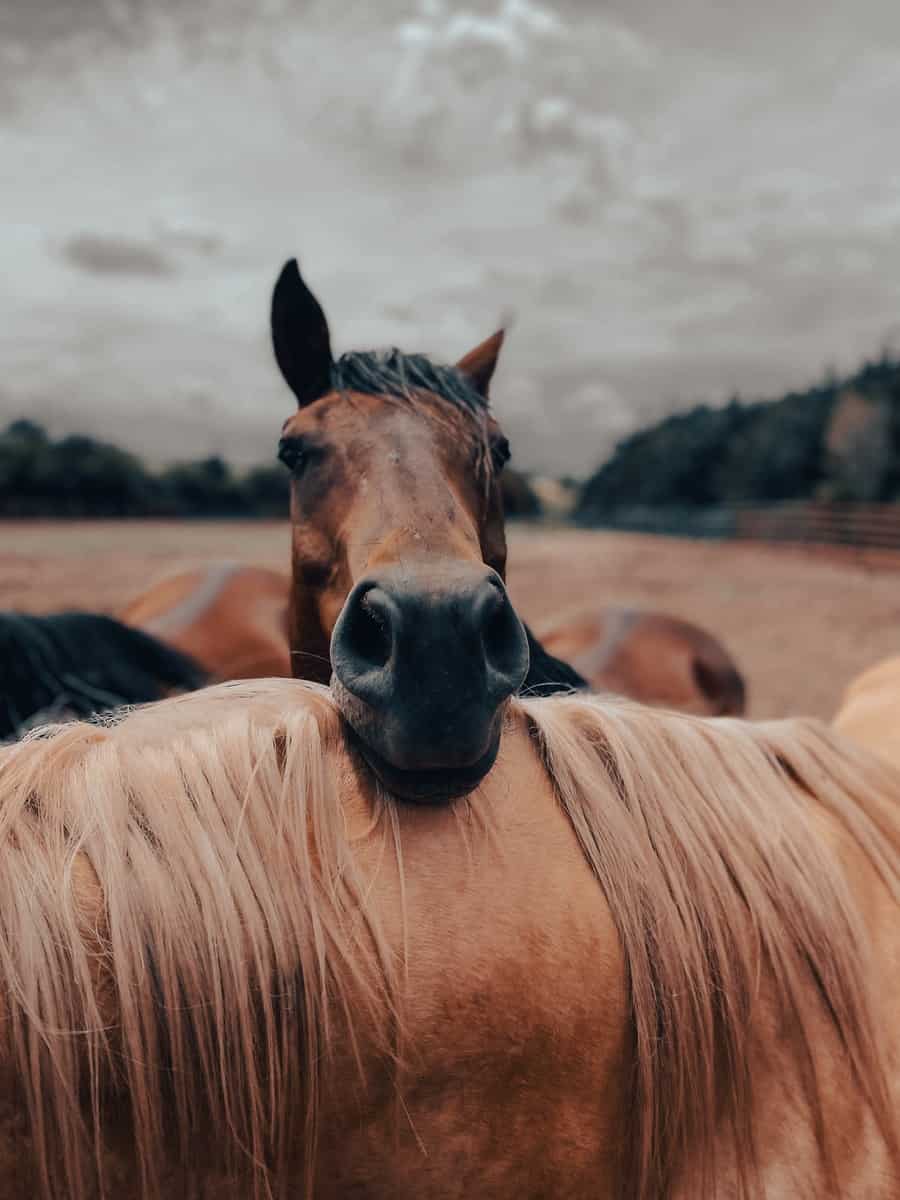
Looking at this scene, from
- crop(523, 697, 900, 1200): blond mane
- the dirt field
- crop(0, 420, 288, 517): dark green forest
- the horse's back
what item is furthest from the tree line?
crop(523, 697, 900, 1200): blond mane

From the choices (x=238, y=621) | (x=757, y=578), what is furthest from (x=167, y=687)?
(x=757, y=578)

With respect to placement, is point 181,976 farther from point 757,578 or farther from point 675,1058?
point 757,578

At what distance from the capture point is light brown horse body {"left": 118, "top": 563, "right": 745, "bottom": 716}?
194 inches

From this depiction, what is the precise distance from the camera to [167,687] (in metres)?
4.02

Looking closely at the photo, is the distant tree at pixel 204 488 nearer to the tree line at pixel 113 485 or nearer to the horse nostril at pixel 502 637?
the tree line at pixel 113 485

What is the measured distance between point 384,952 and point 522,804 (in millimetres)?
269

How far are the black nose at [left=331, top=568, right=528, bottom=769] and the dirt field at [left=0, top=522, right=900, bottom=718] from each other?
6920 millimetres

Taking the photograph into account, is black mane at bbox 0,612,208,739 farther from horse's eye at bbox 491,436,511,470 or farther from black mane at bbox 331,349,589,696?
horse's eye at bbox 491,436,511,470

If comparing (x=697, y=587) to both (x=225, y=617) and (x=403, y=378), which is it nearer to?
(x=225, y=617)

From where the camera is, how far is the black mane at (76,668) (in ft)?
10.6

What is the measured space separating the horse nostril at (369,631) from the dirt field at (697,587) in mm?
6917

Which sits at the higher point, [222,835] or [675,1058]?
[222,835]

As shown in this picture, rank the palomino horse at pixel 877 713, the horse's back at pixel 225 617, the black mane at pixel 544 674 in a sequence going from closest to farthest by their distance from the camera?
the black mane at pixel 544 674, the palomino horse at pixel 877 713, the horse's back at pixel 225 617

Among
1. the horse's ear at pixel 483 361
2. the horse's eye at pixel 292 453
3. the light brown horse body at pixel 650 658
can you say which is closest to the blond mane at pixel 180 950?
the horse's eye at pixel 292 453
